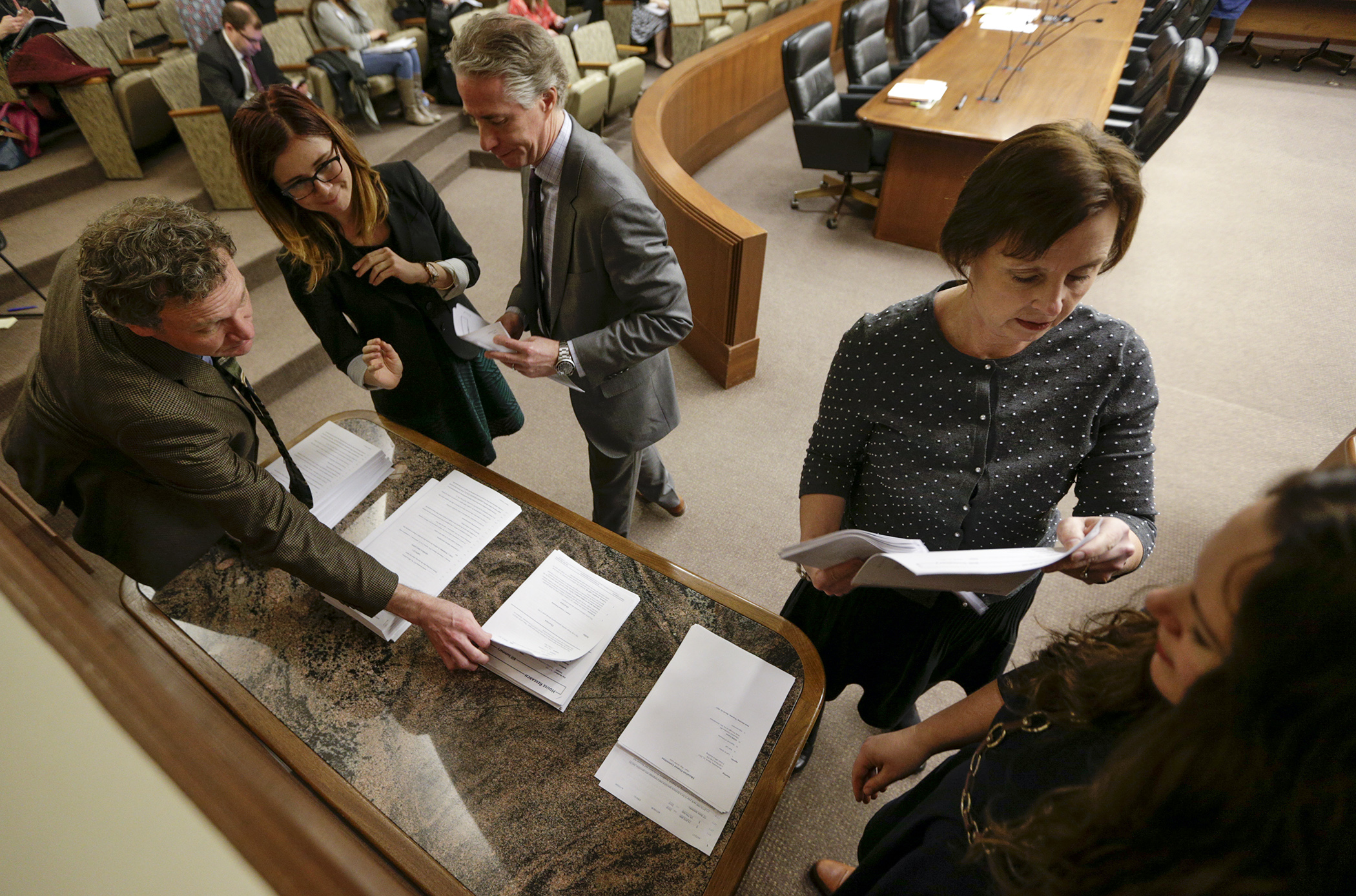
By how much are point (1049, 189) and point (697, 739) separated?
1013 mm

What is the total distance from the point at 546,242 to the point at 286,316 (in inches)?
97.7

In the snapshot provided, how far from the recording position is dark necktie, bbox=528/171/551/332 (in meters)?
1.69

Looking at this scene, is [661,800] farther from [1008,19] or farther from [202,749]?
[1008,19]

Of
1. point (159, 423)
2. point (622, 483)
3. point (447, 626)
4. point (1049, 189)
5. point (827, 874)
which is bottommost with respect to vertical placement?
point (827, 874)

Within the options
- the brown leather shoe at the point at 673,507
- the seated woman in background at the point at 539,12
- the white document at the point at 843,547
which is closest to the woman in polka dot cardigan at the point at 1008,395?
the white document at the point at 843,547

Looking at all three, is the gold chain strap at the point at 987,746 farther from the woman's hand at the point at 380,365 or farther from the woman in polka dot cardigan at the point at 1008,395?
the woman's hand at the point at 380,365

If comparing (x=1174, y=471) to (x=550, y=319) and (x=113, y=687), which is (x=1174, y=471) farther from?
(x=113, y=687)

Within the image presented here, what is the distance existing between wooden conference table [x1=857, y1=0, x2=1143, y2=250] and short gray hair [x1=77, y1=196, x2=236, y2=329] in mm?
3774

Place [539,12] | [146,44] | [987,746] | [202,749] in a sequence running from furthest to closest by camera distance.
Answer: [539,12] → [146,44] → [987,746] → [202,749]

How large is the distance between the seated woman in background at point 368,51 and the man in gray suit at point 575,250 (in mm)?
4407

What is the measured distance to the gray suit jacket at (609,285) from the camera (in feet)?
5.01

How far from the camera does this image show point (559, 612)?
4.15ft

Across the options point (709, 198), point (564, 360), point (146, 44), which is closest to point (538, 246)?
point (564, 360)

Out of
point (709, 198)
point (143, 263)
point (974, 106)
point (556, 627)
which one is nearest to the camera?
point (143, 263)
